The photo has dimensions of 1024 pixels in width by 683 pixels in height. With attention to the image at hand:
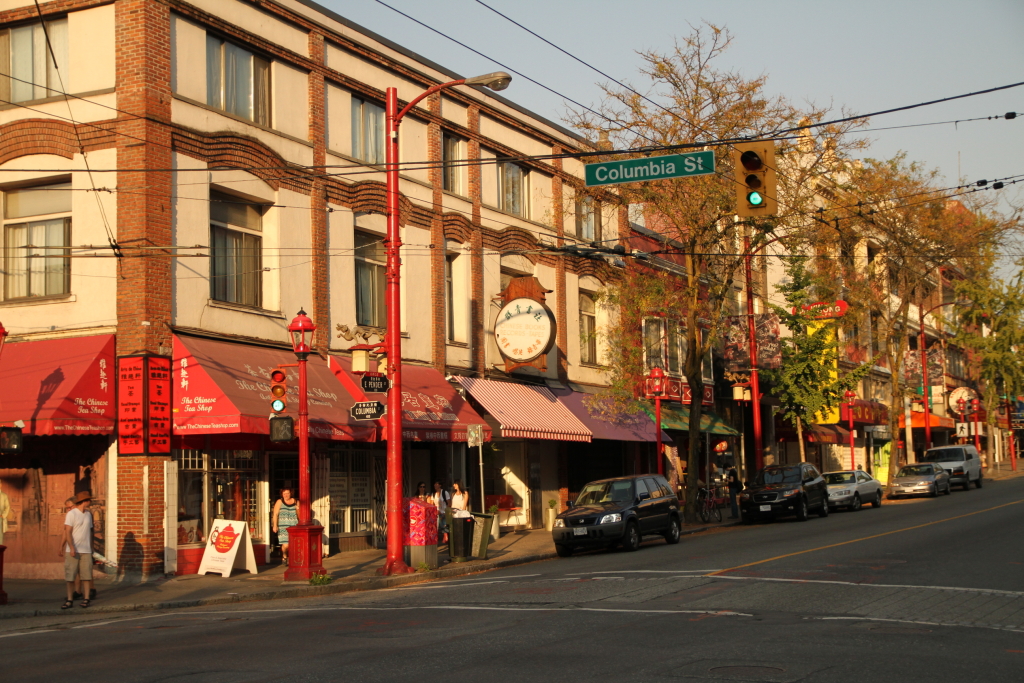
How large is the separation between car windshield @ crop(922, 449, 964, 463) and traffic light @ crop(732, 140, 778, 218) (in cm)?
3629

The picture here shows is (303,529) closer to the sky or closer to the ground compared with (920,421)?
closer to the ground

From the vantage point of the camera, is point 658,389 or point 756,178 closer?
point 756,178

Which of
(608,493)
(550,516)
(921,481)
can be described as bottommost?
(550,516)

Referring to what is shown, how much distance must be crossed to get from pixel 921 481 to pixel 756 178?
31.1 m

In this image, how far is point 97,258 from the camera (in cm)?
2031

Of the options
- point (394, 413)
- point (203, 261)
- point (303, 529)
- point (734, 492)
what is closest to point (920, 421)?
point (734, 492)

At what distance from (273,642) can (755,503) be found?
22864 mm

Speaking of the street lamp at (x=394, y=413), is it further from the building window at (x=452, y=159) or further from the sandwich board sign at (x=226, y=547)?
the building window at (x=452, y=159)

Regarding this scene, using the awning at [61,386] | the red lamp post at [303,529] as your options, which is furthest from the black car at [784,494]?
the awning at [61,386]

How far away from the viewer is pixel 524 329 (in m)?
29.4

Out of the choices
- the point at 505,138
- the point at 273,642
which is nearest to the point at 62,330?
the point at 273,642

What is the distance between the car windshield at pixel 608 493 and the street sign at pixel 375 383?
20.8 feet

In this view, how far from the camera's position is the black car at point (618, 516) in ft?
76.6

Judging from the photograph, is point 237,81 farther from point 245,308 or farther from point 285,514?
point 285,514
